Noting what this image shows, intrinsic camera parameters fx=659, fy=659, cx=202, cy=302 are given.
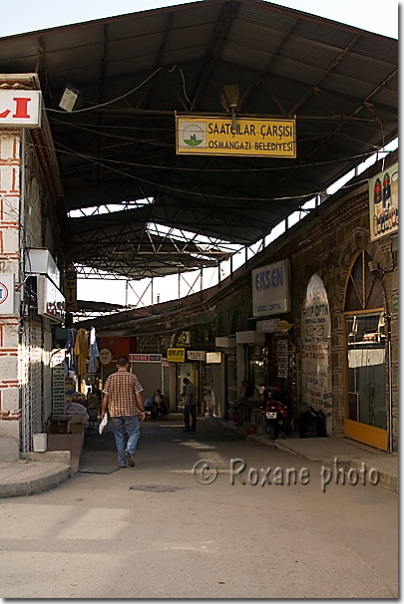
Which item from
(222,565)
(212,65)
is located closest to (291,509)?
(222,565)

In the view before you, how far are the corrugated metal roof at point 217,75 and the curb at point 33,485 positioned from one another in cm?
609

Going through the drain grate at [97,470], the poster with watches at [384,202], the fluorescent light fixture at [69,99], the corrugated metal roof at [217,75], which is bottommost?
the drain grate at [97,470]

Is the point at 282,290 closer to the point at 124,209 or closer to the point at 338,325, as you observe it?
the point at 338,325

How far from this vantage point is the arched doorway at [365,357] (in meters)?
11.6

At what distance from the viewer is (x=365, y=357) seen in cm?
1236

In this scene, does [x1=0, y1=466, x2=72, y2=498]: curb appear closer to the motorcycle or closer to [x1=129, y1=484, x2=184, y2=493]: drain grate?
[x1=129, y1=484, x2=184, y2=493]: drain grate

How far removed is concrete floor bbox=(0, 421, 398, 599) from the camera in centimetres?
468

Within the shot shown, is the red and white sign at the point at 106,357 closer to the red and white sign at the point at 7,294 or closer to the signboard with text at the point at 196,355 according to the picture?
the signboard with text at the point at 196,355

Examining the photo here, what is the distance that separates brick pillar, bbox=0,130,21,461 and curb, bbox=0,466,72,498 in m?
1.09

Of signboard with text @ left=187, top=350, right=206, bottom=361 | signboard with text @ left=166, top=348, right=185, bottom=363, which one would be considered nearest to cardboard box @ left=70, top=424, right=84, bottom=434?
signboard with text @ left=187, top=350, right=206, bottom=361

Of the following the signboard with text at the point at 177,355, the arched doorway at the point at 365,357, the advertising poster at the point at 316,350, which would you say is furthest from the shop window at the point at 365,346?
the signboard with text at the point at 177,355

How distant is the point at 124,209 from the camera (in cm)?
2398

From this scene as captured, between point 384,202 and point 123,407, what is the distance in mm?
5073

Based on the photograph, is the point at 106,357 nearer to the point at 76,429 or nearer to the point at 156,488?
the point at 76,429
